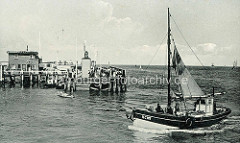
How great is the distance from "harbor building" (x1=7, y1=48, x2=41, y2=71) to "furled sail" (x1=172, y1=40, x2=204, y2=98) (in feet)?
137

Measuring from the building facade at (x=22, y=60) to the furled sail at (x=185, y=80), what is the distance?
41.8 meters

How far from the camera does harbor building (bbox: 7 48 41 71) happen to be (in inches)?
2500

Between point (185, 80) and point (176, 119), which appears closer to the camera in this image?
point (176, 119)

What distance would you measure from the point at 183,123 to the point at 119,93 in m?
26.5

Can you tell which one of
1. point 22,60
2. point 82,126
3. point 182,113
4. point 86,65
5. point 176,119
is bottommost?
point 82,126

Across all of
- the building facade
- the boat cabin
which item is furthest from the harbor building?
the boat cabin

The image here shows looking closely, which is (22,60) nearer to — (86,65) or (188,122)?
(86,65)

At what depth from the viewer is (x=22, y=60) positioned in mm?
64062

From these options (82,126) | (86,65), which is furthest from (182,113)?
(86,65)

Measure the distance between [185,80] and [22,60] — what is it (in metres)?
44.2

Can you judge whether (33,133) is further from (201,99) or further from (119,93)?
(119,93)

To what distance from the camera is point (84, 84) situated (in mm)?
52625

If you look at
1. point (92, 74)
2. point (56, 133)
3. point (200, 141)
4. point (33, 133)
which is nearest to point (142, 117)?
point (200, 141)

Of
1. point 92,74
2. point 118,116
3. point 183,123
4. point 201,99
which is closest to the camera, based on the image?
point 183,123
